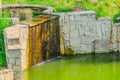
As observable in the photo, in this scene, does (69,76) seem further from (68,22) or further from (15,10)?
(15,10)

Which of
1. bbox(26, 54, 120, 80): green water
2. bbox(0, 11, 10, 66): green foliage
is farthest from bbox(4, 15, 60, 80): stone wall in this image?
bbox(26, 54, 120, 80): green water

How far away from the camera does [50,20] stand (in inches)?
779

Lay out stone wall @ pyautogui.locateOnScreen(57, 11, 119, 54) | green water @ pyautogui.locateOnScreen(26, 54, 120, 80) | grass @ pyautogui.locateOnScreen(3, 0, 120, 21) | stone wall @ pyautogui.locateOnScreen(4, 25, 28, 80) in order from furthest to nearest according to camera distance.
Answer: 1. grass @ pyautogui.locateOnScreen(3, 0, 120, 21)
2. stone wall @ pyautogui.locateOnScreen(57, 11, 119, 54)
3. green water @ pyautogui.locateOnScreen(26, 54, 120, 80)
4. stone wall @ pyautogui.locateOnScreen(4, 25, 28, 80)

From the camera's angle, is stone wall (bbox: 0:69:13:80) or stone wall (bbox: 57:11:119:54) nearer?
stone wall (bbox: 0:69:13:80)

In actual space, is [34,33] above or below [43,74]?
above

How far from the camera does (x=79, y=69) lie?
18.7 metres

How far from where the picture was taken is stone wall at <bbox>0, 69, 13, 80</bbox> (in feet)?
52.6

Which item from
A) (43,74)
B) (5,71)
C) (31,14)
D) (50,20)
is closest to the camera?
(5,71)

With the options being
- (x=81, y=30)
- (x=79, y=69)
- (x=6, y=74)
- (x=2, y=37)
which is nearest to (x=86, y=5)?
(x=81, y=30)

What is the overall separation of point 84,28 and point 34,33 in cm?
262

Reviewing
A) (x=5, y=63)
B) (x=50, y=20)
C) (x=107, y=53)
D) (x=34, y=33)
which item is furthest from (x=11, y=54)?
(x=107, y=53)

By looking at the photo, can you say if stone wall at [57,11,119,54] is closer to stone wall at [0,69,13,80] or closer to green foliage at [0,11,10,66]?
green foliage at [0,11,10,66]

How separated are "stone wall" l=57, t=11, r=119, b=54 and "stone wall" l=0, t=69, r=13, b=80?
4257 mm

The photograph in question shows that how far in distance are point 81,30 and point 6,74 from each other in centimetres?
511
